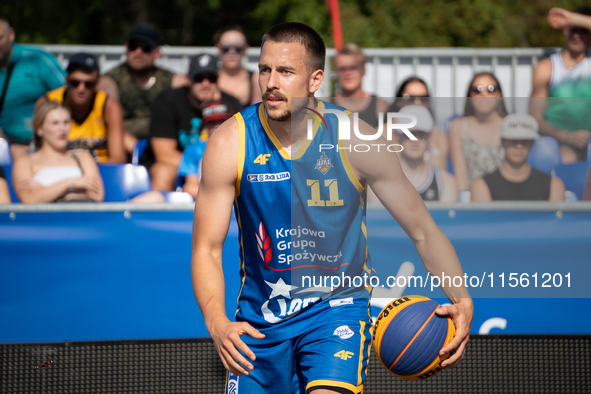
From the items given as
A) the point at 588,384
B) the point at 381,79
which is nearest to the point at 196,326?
the point at 588,384

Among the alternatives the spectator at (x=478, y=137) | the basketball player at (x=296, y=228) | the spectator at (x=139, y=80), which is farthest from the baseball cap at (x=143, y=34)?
the basketball player at (x=296, y=228)

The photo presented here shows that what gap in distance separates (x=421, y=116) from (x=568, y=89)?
174 cm

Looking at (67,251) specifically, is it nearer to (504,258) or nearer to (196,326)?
(196,326)

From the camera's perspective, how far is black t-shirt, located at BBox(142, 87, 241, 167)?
550cm

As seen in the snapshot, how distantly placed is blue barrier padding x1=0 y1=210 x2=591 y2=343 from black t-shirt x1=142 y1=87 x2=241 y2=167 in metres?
1.54

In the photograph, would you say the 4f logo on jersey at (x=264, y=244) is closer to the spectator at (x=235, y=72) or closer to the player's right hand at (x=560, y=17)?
the spectator at (x=235, y=72)

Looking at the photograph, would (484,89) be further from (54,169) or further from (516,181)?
(54,169)

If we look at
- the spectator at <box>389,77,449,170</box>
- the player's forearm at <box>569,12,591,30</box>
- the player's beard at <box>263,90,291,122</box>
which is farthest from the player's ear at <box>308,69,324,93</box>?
the player's forearm at <box>569,12,591,30</box>

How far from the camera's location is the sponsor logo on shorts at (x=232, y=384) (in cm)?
274

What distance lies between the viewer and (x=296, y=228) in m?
2.79

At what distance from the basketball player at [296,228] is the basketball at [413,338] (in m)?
0.06

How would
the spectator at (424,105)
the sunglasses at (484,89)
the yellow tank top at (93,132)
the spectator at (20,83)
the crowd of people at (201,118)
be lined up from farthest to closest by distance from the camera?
the spectator at (20,83), the yellow tank top at (93,132), the sunglasses at (484,89), the spectator at (424,105), the crowd of people at (201,118)

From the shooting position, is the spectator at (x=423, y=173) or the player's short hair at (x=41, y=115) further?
the player's short hair at (x=41, y=115)

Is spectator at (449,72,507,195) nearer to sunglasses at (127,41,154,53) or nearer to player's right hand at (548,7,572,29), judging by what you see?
player's right hand at (548,7,572,29)
